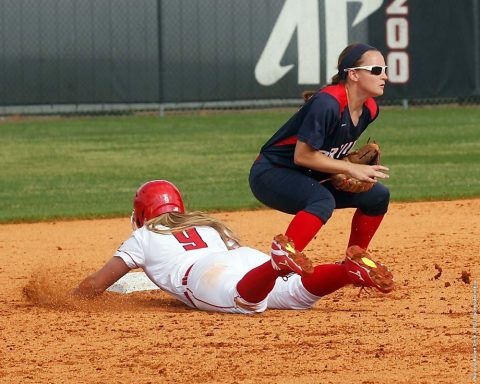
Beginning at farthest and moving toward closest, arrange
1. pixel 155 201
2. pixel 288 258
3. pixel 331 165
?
pixel 155 201
pixel 331 165
pixel 288 258

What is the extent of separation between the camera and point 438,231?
8.63 m

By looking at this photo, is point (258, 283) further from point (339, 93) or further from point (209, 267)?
point (339, 93)

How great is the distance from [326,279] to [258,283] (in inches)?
13.3

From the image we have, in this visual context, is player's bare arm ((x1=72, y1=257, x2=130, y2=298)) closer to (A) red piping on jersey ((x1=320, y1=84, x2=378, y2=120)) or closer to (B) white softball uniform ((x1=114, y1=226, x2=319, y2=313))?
(B) white softball uniform ((x1=114, y1=226, x2=319, y2=313))

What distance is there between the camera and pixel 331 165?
18.4ft

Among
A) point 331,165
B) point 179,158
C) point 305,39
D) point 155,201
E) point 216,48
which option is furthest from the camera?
point 305,39

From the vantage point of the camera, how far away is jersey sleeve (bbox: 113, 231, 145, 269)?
584cm

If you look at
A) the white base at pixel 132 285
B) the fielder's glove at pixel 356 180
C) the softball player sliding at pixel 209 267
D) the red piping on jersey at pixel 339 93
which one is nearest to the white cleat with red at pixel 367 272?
the softball player sliding at pixel 209 267

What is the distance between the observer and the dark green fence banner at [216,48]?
1653cm

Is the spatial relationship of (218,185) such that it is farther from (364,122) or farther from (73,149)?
(364,122)

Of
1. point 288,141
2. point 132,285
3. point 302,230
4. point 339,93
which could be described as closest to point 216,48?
point 132,285

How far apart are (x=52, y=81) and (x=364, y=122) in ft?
37.0

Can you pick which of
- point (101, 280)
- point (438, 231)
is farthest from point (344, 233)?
point (101, 280)

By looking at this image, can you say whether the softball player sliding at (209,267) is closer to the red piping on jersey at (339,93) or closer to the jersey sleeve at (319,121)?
the jersey sleeve at (319,121)
